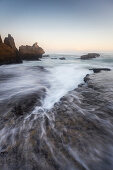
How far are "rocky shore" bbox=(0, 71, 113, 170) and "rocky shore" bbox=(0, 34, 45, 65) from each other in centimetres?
2057

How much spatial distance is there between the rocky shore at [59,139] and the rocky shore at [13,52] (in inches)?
810

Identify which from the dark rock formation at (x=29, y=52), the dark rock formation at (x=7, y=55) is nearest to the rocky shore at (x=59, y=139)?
the dark rock formation at (x=7, y=55)

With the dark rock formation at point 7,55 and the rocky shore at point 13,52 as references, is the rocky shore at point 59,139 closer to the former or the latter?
the dark rock formation at point 7,55

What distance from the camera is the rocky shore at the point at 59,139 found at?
2.22m

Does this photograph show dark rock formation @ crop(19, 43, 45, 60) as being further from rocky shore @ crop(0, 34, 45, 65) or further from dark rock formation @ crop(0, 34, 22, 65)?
dark rock formation @ crop(0, 34, 22, 65)

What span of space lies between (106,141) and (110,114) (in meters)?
1.28

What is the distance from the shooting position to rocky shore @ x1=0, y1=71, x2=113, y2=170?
222 cm

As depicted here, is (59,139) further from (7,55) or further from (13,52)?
(13,52)

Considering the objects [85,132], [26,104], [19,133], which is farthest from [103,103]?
[19,133]

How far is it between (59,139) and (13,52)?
79.0 ft

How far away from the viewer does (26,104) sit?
455 centimetres

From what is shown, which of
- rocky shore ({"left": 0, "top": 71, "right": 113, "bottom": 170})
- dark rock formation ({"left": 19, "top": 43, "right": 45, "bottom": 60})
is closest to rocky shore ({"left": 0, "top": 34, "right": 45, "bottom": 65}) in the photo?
dark rock formation ({"left": 19, "top": 43, "right": 45, "bottom": 60})

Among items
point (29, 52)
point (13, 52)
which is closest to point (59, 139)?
point (13, 52)

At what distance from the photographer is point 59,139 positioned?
2758mm
